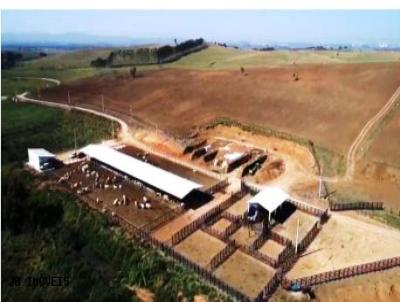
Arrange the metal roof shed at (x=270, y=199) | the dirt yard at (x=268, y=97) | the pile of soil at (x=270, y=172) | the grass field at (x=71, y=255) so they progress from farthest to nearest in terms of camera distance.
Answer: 1. the dirt yard at (x=268, y=97)
2. the pile of soil at (x=270, y=172)
3. the metal roof shed at (x=270, y=199)
4. the grass field at (x=71, y=255)

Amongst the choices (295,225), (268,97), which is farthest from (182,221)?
(268,97)

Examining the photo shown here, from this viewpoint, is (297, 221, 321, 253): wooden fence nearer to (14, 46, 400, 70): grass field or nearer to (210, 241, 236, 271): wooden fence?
(210, 241, 236, 271): wooden fence

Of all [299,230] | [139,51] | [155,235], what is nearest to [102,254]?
[155,235]

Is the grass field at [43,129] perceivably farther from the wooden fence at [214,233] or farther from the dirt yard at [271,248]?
the dirt yard at [271,248]

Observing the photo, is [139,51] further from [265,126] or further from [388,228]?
[388,228]

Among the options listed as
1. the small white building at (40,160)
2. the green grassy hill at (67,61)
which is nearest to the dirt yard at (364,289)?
the small white building at (40,160)

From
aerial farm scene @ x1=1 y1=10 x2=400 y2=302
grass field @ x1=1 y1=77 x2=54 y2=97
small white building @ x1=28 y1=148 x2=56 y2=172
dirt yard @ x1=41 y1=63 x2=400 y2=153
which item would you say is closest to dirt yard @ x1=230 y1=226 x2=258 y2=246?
aerial farm scene @ x1=1 y1=10 x2=400 y2=302
